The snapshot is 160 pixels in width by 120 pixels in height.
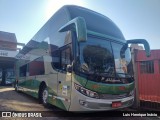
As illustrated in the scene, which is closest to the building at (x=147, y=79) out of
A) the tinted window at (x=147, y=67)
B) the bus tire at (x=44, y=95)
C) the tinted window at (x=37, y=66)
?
the tinted window at (x=147, y=67)

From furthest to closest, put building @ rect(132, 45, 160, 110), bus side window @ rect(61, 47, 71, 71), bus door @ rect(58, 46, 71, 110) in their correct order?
building @ rect(132, 45, 160, 110) → bus side window @ rect(61, 47, 71, 71) → bus door @ rect(58, 46, 71, 110)

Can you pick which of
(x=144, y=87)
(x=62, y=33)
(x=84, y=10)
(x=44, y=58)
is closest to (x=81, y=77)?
(x=62, y=33)

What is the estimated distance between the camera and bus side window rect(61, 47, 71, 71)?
6355 millimetres

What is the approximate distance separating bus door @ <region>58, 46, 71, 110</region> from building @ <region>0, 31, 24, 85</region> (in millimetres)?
21610

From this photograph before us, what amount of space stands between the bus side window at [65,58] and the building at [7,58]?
21.7 meters

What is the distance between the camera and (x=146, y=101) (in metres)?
8.55

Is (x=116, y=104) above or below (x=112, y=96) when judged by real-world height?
below

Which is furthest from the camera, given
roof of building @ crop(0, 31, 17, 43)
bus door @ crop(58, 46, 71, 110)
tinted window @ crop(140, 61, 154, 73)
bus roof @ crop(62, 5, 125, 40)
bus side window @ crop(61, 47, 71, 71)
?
roof of building @ crop(0, 31, 17, 43)

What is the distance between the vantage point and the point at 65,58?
261 inches

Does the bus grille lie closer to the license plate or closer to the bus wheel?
the license plate

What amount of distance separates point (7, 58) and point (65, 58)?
25.8 m

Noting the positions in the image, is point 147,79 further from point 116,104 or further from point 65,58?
point 65,58

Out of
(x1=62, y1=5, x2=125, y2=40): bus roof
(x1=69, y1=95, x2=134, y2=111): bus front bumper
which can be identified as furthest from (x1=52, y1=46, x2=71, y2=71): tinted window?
(x1=69, y1=95, x2=134, y2=111): bus front bumper

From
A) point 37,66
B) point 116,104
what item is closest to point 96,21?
point 116,104
